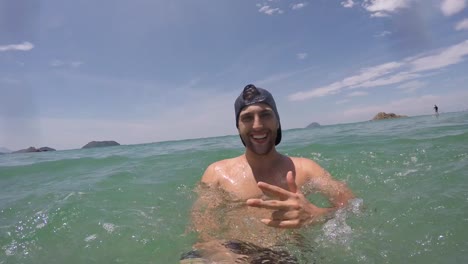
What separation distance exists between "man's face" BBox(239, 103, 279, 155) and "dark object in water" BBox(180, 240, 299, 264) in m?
1.06

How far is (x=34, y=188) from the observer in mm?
7000

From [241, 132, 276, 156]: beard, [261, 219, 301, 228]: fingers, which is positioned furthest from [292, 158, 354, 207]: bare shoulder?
[261, 219, 301, 228]: fingers

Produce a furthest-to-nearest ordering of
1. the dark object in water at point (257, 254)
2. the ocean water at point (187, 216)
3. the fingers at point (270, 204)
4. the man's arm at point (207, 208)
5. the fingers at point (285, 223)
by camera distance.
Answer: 1. the man's arm at point (207, 208)
2. the ocean water at point (187, 216)
3. the dark object in water at point (257, 254)
4. the fingers at point (285, 223)
5. the fingers at point (270, 204)

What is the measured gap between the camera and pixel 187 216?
13.9ft

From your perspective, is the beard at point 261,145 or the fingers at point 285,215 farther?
the beard at point 261,145

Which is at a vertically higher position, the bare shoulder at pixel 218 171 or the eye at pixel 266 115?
the eye at pixel 266 115

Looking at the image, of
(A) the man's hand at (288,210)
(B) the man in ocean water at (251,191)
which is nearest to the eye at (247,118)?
(B) the man in ocean water at (251,191)

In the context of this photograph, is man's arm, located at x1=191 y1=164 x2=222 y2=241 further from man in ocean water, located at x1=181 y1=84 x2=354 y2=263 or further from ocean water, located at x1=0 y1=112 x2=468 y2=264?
ocean water, located at x1=0 y1=112 x2=468 y2=264

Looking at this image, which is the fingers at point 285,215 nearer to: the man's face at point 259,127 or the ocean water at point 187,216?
the ocean water at point 187,216

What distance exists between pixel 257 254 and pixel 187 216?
188 centimetres

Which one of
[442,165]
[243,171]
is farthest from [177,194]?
[442,165]

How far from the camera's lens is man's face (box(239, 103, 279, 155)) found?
3.35 metres

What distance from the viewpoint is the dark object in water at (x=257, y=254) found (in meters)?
2.46

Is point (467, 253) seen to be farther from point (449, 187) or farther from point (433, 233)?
point (449, 187)
